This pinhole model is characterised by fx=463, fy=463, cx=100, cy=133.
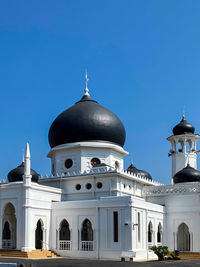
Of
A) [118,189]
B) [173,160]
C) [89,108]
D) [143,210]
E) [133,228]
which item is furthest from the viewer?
[173,160]

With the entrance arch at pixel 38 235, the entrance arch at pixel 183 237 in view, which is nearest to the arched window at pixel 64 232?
the entrance arch at pixel 38 235

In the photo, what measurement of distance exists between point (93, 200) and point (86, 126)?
9046 mm

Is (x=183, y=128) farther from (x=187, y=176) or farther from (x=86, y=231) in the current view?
(x=86, y=231)

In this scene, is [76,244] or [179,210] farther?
[179,210]

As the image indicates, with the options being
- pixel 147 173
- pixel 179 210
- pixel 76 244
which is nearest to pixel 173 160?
pixel 147 173

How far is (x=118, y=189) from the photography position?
127 ft

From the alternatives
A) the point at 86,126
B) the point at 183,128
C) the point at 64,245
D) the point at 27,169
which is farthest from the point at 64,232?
the point at 183,128

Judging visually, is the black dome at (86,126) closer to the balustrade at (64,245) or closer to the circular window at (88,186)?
the circular window at (88,186)

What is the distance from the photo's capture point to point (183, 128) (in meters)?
48.8

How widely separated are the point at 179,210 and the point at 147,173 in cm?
950

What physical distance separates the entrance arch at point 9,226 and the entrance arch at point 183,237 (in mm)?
14480

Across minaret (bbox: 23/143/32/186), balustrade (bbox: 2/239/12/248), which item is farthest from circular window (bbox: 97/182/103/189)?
balustrade (bbox: 2/239/12/248)

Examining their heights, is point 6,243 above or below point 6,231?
below

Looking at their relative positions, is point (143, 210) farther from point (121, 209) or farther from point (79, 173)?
point (79, 173)
